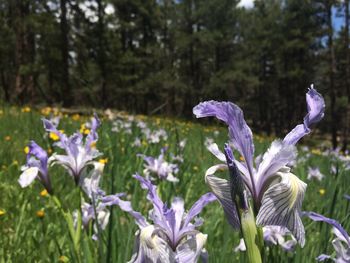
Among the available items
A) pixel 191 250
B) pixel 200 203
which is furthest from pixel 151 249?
pixel 200 203

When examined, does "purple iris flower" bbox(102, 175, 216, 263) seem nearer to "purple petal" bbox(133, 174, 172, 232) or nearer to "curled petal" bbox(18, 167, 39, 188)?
"purple petal" bbox(133, 174, 172, 232)

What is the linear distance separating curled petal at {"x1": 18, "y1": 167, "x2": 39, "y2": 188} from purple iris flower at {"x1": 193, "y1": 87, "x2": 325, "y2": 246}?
0.94m

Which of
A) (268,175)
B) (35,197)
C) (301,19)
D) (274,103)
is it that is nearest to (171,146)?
(35,197)

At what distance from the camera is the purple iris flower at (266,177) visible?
831mm

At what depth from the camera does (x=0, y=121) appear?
17.9ft

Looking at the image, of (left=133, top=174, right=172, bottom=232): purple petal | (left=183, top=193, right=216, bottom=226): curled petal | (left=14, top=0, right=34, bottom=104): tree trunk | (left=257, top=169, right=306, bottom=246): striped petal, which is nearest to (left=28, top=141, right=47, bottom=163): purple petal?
(left=133, top=174, right=172, bottom=232): purple petal

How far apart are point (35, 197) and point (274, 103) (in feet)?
161

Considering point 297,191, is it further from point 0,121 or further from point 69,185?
point 0,121

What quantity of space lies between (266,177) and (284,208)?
148mm

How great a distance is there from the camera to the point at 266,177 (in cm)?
98

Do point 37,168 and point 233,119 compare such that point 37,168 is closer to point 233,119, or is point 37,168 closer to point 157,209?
point 157,209

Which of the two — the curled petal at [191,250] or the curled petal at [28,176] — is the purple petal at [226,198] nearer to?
the curled petal at [191,250]

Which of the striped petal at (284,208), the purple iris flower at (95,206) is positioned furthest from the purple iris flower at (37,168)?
the striped petal at (284,208)

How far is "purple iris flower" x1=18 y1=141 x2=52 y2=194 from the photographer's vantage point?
1654 mm
